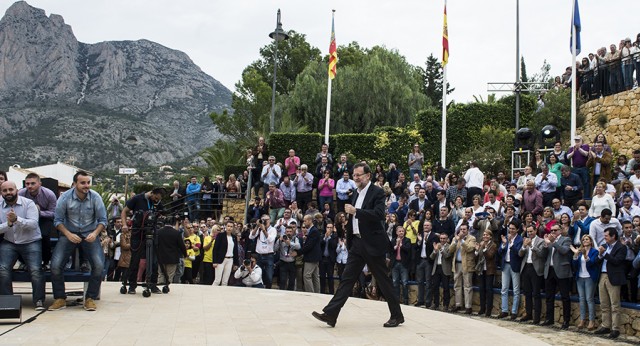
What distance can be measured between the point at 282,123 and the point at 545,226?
85.2 feet

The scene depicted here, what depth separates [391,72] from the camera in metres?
42.9

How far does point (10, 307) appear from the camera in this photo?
8.02 m

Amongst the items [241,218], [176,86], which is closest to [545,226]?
[241,218]

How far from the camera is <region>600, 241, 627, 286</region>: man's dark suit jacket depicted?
1173cm

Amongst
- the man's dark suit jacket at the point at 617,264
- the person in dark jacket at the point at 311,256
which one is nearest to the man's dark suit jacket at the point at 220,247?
the person in dark jacket at the point at 311,256

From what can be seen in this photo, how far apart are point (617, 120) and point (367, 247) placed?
17.2 meters

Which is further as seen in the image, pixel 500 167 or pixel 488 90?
pixel 488 90

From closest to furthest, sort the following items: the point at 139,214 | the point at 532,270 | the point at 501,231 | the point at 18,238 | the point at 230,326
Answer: the point at 230,326, the point at 18,238, the point at 139,214, the point at 532,270, the point at 501,231

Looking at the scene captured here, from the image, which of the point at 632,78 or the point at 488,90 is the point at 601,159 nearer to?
the point at 632,78

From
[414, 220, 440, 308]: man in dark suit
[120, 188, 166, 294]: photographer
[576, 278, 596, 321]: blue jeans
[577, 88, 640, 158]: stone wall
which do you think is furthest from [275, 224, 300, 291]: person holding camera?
[577, 88, 640, 158]: stone wall

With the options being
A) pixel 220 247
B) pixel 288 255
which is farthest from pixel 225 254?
pixel 288 255

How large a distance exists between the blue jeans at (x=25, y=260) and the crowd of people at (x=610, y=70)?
60.1 feet

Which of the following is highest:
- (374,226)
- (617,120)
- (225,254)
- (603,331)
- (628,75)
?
(628,75)

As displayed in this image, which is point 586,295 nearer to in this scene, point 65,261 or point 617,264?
point 617,264
